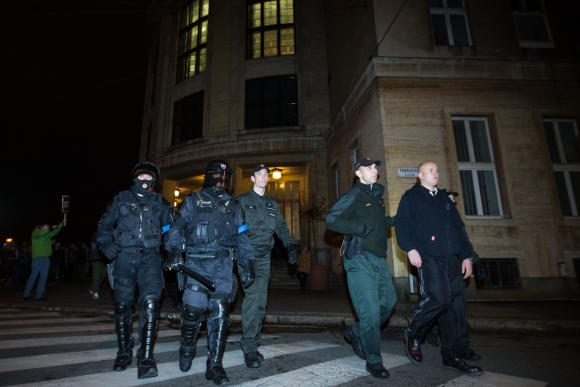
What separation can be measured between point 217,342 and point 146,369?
2.08ft

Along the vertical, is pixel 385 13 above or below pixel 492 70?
above

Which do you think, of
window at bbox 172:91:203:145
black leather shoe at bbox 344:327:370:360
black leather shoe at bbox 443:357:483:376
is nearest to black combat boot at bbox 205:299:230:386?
black leather shoe at bbox 344:327:370:360

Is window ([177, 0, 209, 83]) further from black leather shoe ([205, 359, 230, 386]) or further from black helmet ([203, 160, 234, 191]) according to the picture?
black leather shoe ([205, 359, 230, 386])

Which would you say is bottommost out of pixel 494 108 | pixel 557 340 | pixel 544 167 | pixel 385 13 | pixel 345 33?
pixel 557 340

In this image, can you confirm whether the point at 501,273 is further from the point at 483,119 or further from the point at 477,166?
the point at 483,119

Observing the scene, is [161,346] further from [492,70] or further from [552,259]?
[492,70]

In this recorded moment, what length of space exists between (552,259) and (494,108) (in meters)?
3.97

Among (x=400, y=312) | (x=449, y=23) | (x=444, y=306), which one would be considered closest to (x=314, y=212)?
(x=400, y=312)

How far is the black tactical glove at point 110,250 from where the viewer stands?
11.3ft

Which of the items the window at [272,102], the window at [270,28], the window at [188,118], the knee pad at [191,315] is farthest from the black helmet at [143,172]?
the window at [270,28]

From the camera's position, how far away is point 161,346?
4039mm

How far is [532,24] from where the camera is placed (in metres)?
9.63

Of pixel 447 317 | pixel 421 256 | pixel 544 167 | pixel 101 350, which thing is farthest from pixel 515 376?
pixel 544 167

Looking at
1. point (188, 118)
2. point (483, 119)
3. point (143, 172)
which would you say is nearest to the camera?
point (143, 172)
